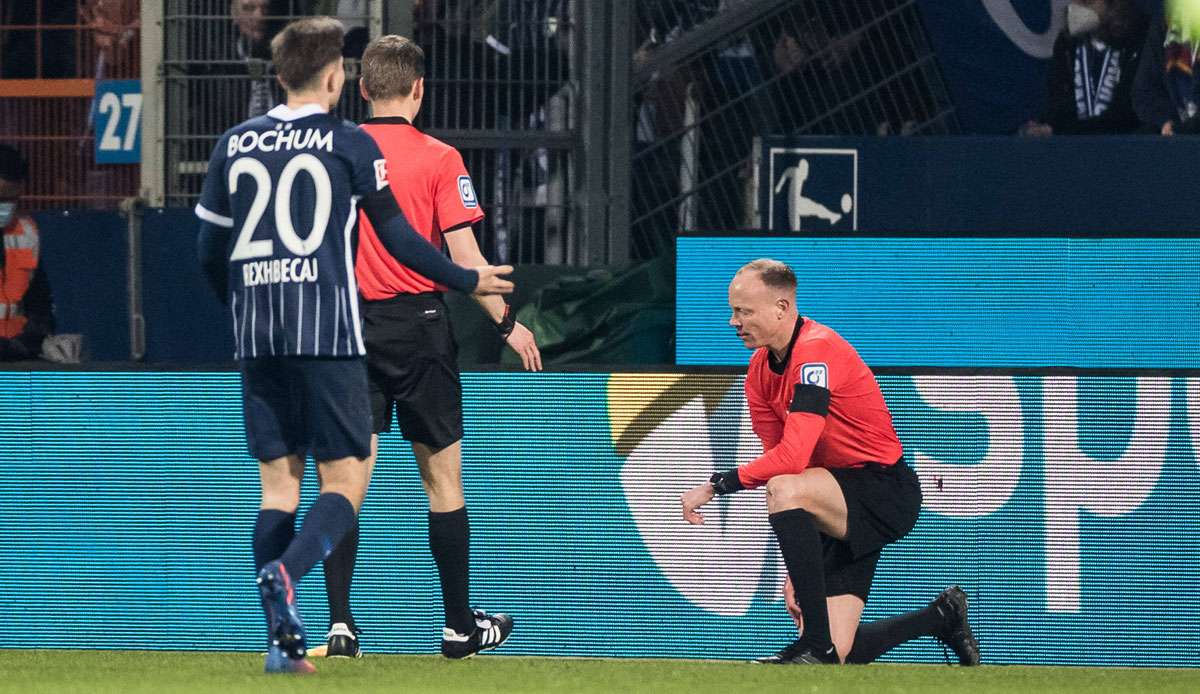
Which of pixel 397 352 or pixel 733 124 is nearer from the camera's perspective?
pixel 397 352

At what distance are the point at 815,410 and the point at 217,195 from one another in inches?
79.8

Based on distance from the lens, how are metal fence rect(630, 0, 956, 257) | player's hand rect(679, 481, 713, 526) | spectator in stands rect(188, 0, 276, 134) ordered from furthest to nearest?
metal fence rect(630, 0, 956, 257), spectator in stands rect(188, 0, 276, 134), player's hand rect(679, 481, 713, 526)

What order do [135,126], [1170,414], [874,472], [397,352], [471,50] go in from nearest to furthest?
[397,352] < [874,472] < [1170,414] < [471,50] < [135,126]

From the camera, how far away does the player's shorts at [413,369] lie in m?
6.58

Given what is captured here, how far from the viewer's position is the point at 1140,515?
770 cm

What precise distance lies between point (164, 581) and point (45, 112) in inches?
189

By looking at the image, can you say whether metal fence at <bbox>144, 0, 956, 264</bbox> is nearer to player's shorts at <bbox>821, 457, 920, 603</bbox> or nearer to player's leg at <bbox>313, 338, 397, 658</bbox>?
player's shorts at <bbox>821, 457, 920, 603</bbox>

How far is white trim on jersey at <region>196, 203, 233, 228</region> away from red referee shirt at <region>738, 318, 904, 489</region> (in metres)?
1.91

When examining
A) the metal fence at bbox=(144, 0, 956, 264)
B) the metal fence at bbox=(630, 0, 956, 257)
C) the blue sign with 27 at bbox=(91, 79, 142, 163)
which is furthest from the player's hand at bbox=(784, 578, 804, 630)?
the blue sign with 27 at bbox=(91, 79, 142, 163)

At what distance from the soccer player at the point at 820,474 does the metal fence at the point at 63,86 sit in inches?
229

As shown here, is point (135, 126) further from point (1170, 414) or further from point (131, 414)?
point (1170, 414)

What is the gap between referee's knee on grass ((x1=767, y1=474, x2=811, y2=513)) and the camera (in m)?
6.82

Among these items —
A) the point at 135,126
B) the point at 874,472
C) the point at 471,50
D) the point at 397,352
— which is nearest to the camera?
the point at 397,352

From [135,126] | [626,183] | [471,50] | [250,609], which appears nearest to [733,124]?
[626,183]
